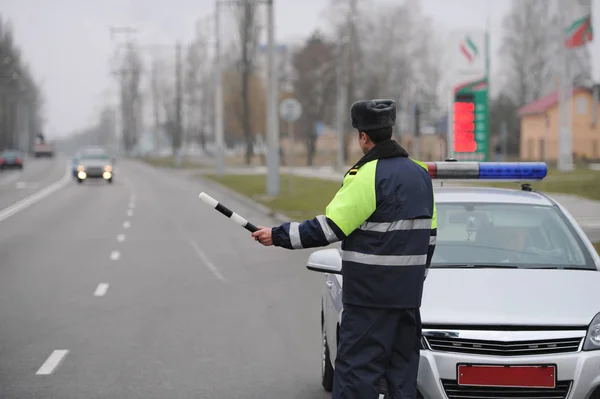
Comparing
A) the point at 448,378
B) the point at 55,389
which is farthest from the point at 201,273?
the point at 448,378

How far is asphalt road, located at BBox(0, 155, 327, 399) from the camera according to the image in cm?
872

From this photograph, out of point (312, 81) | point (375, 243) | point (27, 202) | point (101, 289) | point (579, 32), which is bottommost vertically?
point (27, 202)

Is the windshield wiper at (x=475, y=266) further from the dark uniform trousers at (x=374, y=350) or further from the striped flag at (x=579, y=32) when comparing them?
the striped flag at (x=579, y=32)

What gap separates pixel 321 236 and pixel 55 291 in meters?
9.89

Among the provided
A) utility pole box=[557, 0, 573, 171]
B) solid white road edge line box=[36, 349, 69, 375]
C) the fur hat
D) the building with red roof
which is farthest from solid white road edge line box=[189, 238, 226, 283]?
the building with red roof

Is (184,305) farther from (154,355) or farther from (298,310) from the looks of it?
(154,355)

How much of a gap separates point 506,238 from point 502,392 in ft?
6.56

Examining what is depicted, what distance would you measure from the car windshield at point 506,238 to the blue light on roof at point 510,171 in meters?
0.53

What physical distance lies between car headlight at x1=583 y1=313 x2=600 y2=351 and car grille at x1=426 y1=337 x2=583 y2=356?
4cm

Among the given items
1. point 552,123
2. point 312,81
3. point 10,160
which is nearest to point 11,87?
point 312,81

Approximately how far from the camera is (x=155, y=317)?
40.0ft

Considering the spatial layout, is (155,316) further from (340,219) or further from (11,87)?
(11,87)

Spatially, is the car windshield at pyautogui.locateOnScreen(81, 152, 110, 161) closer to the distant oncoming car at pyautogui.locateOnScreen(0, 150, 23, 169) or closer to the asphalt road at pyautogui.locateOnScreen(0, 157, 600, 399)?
the distant oncoming car at pyautogui.locateOnScreen(0, 150, 23, 169)

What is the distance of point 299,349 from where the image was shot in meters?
10.2
